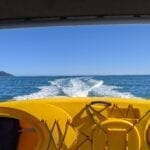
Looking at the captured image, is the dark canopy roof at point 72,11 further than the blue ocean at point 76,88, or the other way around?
the blue ocean at point 76,88

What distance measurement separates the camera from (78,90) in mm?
16391

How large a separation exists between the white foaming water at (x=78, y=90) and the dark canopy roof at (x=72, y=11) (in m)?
11.0

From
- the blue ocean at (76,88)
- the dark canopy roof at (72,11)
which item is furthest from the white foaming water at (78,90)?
the dark canopy roof at (72,11)

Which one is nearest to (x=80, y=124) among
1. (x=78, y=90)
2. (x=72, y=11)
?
(x=72, y=11)

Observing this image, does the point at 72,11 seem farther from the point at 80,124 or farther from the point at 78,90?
the point at 78,90

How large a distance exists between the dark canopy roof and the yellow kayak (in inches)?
20.4

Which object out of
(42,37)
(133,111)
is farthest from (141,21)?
(42,37)

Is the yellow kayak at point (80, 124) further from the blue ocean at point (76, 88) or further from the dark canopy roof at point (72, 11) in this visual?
the blue ocean at point (76, 88)

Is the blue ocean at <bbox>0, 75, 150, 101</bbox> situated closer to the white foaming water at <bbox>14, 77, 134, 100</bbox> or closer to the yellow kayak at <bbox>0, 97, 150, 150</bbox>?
Result: the white foaming water at <bbox>14, 77, 134, 100</bbox>

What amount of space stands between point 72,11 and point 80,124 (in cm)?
69

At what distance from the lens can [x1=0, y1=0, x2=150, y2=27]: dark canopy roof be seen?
3.09 metres

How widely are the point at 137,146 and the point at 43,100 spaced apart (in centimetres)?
73

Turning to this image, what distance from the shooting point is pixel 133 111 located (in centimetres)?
314

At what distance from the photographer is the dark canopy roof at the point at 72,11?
3092 mm
